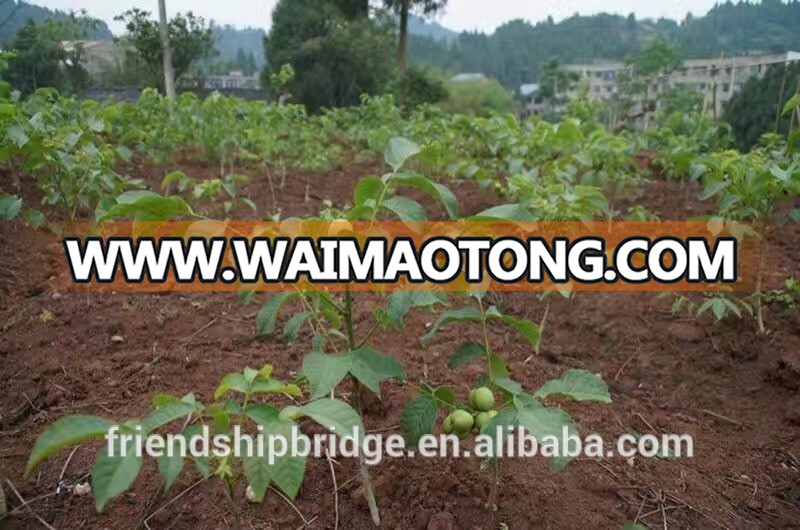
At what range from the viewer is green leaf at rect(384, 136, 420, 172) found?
1.46m

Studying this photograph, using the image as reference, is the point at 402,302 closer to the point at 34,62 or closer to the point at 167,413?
the point at 167,413

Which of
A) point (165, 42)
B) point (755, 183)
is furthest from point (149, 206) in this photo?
point (165, 42)

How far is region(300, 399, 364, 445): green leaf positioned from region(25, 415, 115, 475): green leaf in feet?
1.16

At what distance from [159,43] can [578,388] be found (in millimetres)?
10452

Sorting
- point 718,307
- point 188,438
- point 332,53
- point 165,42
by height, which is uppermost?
point 332,53

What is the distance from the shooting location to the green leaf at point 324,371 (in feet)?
3.91

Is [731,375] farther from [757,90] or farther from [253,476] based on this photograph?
[757,90]

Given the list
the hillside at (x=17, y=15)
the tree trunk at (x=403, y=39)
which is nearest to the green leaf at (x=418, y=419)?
the hillside at (x=17, y=15)

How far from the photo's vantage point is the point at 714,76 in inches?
316

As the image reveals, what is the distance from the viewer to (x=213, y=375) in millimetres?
2193

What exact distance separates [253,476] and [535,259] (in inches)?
51.1

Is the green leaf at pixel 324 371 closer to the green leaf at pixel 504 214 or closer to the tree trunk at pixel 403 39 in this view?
the green leaf at pixel 504 214

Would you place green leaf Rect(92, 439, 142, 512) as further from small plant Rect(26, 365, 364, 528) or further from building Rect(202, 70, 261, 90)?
building Rect(202, 70, 261, 90)

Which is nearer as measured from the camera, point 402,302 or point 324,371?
point 324,371
